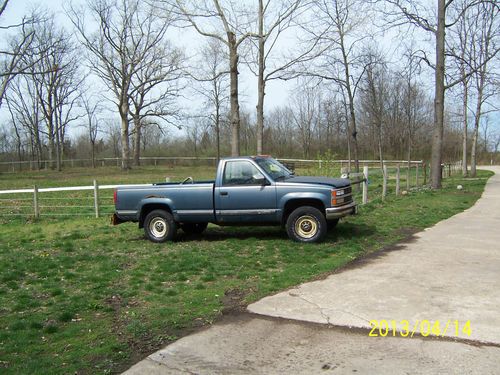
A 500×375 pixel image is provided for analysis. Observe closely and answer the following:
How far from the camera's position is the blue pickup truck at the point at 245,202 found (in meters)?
9.21

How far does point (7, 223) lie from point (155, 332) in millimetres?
12472

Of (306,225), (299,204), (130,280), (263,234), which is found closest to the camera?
(130,280)

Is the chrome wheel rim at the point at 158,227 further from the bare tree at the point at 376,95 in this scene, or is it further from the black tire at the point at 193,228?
the bare tree at the point at 376,95

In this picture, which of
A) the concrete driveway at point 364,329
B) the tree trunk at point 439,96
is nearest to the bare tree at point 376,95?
the tree trunk at point 439,96

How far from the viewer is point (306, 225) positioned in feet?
30.4

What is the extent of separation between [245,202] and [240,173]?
2.10ft

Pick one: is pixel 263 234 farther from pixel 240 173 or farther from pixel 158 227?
pixel 158 227

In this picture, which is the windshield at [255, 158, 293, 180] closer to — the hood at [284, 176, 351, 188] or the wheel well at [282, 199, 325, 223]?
the hood at [284, 176, 351, 188]

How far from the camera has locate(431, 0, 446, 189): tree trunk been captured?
21.7 meters

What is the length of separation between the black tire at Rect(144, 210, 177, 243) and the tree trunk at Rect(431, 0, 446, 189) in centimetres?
1527

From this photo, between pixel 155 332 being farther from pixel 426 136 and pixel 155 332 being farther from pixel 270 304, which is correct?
pixel 426 136

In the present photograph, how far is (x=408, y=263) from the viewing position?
24.7ft
